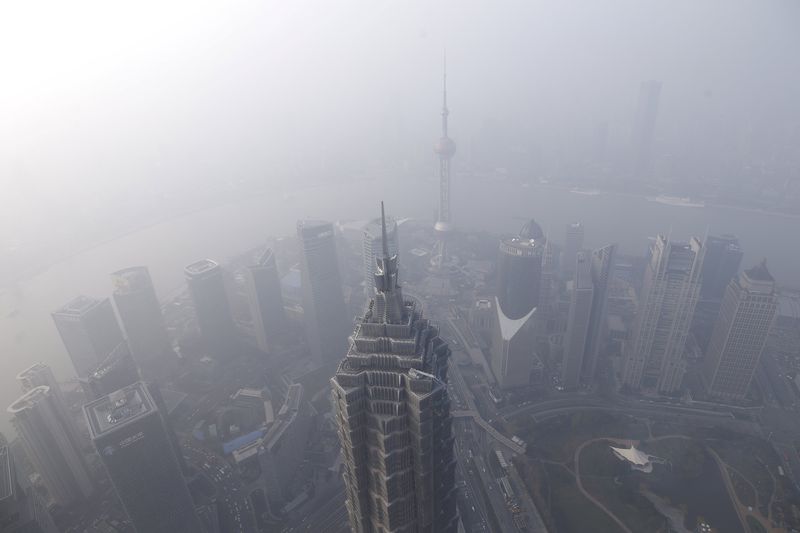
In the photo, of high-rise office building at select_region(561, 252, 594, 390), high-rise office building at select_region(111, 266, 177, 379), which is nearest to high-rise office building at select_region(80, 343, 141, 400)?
high-rise office building at select_region(111, 266, 177, 379)

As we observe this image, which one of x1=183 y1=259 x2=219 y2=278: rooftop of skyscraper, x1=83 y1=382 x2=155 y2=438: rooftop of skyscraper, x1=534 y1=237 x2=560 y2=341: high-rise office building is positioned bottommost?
x1=534 y1=237 x2=560 y2=341: high-rise office building

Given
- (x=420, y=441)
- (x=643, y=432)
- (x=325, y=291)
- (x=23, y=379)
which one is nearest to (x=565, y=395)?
(x=643, y=432)

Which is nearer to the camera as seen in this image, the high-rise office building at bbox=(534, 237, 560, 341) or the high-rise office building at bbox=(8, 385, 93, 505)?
the high-rise office building at bbox=(8, 385, 93, 505)

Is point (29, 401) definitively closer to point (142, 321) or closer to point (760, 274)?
point (142, 321)

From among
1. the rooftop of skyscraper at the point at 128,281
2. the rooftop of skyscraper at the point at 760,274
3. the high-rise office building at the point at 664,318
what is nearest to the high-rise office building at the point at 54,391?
the rooftop of skyscraper at the point at 128,281

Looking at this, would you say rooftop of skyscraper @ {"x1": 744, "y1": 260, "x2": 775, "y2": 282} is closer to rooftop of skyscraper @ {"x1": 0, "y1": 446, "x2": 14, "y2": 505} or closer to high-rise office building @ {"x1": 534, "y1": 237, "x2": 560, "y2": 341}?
high-rise office building @ {"x1": 534, "y1": 237, "x2": 560, "y2": 341}

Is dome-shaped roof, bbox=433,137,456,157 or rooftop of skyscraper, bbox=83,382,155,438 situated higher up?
dome-shaped roof, bbox=433,137,456,157

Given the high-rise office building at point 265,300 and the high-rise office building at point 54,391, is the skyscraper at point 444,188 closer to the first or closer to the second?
the high-rise office building at point 265,300

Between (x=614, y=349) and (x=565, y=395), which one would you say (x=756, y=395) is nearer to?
(x=614, y=349)
